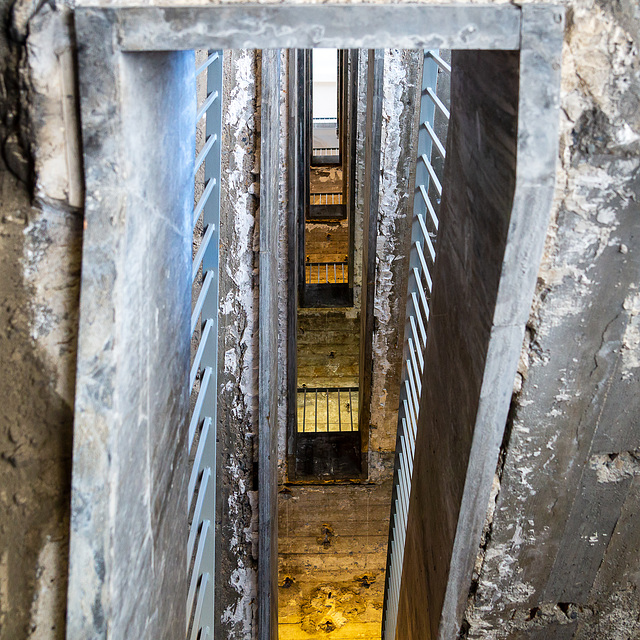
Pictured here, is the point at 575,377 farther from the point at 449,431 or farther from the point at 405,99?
the point at 405,99

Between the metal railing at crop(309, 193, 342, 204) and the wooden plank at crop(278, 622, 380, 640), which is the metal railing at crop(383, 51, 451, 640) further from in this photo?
the metal railing at crop(309, 193, 342, 204)

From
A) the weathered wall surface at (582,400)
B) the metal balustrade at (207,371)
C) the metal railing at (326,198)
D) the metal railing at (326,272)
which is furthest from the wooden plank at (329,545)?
the metal railing at (326,198)

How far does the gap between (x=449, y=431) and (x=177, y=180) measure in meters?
0.84

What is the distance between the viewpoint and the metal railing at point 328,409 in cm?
667

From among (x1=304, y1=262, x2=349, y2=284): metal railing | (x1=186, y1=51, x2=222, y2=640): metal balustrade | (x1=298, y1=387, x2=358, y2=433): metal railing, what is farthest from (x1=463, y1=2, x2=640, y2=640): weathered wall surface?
(x1=304, y1=262, x2=349, y2=284): metal railing

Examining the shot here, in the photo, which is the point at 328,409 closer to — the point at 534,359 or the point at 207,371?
the point at 207,371

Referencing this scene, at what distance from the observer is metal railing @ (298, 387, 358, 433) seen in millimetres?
6668

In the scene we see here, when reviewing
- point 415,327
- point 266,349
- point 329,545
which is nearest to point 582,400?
point 415,327

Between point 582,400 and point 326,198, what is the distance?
1021 cm

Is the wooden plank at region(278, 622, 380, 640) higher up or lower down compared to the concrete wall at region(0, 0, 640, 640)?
lower down

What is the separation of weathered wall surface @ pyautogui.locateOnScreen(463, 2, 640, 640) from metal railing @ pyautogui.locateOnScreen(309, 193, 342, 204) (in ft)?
32.5

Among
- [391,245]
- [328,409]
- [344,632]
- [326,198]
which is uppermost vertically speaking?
[326,198]

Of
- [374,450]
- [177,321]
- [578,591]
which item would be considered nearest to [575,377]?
[578,591]

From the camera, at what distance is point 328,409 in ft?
22.0
